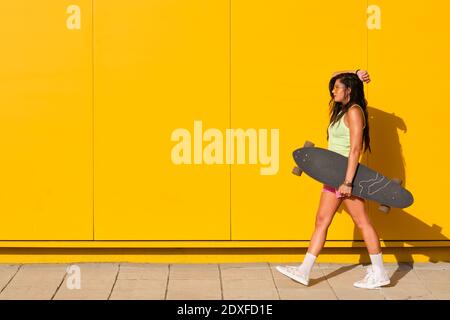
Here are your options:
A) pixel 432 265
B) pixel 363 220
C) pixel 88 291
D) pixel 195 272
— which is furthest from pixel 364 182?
pixel 88 291

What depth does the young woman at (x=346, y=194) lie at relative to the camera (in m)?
7.51

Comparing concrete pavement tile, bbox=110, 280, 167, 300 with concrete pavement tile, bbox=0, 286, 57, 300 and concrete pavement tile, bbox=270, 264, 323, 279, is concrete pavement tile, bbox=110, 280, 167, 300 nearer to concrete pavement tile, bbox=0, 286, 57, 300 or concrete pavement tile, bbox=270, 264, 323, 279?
concrete pavement tile, bbox=0, 286, 57, 300

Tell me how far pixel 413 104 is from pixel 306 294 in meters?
2.26

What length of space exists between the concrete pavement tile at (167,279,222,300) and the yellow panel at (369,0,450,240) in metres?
1.84

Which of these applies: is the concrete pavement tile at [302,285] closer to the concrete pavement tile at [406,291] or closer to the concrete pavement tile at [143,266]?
the concrete pavement tile at [406,291]

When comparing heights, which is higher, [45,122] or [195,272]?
[45,122]

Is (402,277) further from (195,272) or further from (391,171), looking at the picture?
(195,272)

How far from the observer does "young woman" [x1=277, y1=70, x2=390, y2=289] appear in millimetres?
7512

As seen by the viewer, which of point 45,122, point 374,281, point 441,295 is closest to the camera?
point 441,295

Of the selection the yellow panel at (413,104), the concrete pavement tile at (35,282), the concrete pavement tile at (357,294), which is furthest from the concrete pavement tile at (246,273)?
the concrete pavement tile at (35,282)

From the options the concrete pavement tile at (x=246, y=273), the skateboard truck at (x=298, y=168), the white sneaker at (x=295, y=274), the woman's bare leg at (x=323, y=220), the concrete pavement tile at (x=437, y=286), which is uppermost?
the skateboard truck at (x=298, y=168)

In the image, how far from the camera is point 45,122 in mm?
8422

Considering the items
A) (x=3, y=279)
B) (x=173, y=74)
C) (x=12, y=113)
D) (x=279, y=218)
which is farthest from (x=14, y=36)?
(x=279, y=218)

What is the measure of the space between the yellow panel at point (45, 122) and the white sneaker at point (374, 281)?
2630mm
